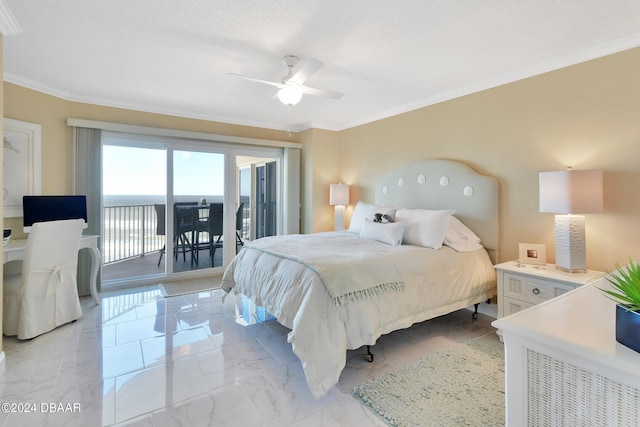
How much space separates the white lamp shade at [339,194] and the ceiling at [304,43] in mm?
1627

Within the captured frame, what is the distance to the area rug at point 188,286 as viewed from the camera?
397cm

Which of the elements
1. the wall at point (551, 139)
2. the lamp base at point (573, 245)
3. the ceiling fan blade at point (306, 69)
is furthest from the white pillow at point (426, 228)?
the ceiling fan blade at point (306, 69)

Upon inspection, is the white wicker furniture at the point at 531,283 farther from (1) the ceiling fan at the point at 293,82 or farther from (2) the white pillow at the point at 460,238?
(1) the ceiling fan at the point at 293,82

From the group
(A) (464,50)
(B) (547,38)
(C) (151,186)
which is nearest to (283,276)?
(A) (464,50)

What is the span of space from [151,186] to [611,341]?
197 inches

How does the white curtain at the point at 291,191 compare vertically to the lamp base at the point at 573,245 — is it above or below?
above

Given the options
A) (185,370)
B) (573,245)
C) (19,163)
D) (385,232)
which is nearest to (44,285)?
(19,163)

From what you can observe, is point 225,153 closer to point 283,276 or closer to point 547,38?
point 283,276

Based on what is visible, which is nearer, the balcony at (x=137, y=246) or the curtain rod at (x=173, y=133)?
the curtain rod at (x=173, y=133)

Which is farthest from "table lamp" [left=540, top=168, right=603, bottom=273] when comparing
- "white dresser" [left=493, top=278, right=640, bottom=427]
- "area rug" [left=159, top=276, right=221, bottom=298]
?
"area rug" [left=159, top=276, right=221, bottom=298]

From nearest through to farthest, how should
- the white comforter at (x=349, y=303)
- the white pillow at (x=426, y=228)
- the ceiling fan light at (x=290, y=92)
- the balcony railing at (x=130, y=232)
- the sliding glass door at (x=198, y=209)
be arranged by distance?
the white comforter at (x=349, y=303), the ceiling fan light at (x=290, y=92), the white pillow at (x=426, y=228), the sliding glass door at (x=198, y=209), the balcony railing at (x=130, y=232)

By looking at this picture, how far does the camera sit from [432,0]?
6.36 ft

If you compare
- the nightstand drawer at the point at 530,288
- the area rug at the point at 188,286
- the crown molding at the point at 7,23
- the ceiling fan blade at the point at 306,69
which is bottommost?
the area rug at the point at 188,286

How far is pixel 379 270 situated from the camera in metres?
2.32
